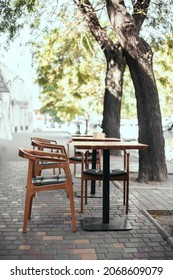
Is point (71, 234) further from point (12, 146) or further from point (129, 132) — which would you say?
point (129, 132)

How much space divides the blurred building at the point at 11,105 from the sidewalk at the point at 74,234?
14.8 metres

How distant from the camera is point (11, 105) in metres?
32.5

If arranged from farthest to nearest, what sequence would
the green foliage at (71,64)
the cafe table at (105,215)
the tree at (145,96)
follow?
1. the green foliage at (71,64)
2. the tree at (145,96)
3. the cafe table at (105,215)

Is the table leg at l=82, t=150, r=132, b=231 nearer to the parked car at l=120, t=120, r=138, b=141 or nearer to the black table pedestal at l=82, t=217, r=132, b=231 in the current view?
the black table pedestal at l=82, t=217, r=132, b=231

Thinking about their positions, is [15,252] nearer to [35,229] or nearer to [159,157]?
[35,229]

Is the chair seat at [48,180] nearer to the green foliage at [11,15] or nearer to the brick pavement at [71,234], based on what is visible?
the brick pavement at [71,234]

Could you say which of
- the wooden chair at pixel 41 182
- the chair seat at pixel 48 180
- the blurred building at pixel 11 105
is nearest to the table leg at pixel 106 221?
the wooden chair at pixel 41 182

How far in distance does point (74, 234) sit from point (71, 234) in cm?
3

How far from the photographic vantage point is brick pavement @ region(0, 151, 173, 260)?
3383 millimetres

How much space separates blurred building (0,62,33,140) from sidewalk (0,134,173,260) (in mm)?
14808

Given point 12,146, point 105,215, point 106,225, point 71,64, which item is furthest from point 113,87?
point 106,225

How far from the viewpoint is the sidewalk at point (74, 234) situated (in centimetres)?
338

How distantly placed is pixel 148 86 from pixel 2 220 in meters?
3.99

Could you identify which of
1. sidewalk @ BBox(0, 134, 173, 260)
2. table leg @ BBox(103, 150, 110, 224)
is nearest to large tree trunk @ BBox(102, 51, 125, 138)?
sidewalk @ BBox(0, 134, 173, 260)
